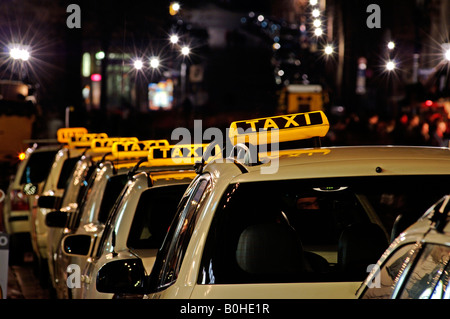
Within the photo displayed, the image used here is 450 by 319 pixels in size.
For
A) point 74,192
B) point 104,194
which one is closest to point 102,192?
point 104,194

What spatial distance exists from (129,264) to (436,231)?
2.26 m

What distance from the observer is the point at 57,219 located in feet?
29.8

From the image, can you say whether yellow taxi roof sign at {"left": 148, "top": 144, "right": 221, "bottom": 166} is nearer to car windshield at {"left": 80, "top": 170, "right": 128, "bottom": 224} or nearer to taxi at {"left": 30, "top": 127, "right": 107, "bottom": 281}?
car windshield at {"left": 80, "top": 170, "right": 128, "bottom": 224}

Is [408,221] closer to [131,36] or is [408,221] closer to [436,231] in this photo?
[436,231]

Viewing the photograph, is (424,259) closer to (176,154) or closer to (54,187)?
(176,154)

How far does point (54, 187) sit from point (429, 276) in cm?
1028

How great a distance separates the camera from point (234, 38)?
3553cm

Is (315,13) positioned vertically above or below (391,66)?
above

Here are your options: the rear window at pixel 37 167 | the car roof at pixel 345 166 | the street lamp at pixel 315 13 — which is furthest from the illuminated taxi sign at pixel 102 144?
the street lamp at pixel 315 13

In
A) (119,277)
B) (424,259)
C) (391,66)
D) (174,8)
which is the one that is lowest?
(119,277)

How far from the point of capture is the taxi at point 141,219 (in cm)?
586

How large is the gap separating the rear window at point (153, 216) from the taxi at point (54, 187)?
5130mm

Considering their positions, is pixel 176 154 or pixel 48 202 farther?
pixel 48 202

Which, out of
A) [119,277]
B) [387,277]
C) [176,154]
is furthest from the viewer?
[176,154]
